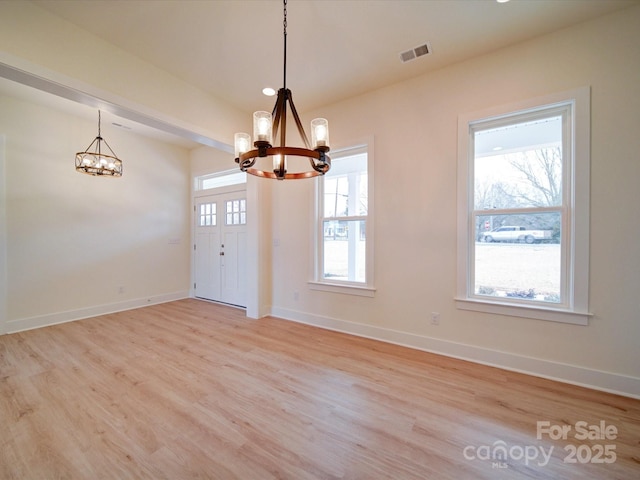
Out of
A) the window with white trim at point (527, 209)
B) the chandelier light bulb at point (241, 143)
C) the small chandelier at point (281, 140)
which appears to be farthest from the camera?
the window with white trim at point (527, 209)

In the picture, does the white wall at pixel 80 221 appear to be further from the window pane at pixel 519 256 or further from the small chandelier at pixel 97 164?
the window pane at pixel 519 256

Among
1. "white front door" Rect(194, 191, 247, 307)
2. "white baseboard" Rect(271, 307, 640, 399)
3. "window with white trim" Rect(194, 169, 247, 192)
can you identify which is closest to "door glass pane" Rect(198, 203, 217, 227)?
"white front door" Rect(194, 191, 247, 307)

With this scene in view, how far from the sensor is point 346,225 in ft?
11.4

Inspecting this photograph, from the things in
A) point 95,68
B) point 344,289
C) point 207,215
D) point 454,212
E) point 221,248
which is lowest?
point 344,289

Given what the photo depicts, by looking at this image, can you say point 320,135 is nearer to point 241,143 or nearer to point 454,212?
point 241,143

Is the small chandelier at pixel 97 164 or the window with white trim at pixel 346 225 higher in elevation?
the small chandelier at pixel 97 164

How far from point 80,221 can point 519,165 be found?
6000mm

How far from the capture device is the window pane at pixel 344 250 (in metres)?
3.37

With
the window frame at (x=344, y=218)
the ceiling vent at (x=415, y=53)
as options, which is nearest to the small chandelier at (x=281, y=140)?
the ceiling vent at (x=415, y=53)

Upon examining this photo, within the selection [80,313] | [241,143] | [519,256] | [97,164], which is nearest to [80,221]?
[97,164]

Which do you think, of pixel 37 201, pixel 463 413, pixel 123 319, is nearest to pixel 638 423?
pixel 463 413

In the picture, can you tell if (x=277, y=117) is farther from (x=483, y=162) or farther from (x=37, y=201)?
(x=37, y=201)

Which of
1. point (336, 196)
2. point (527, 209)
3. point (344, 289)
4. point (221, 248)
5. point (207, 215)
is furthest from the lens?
point (207, 215)

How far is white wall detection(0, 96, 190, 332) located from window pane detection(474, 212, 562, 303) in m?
5.37
